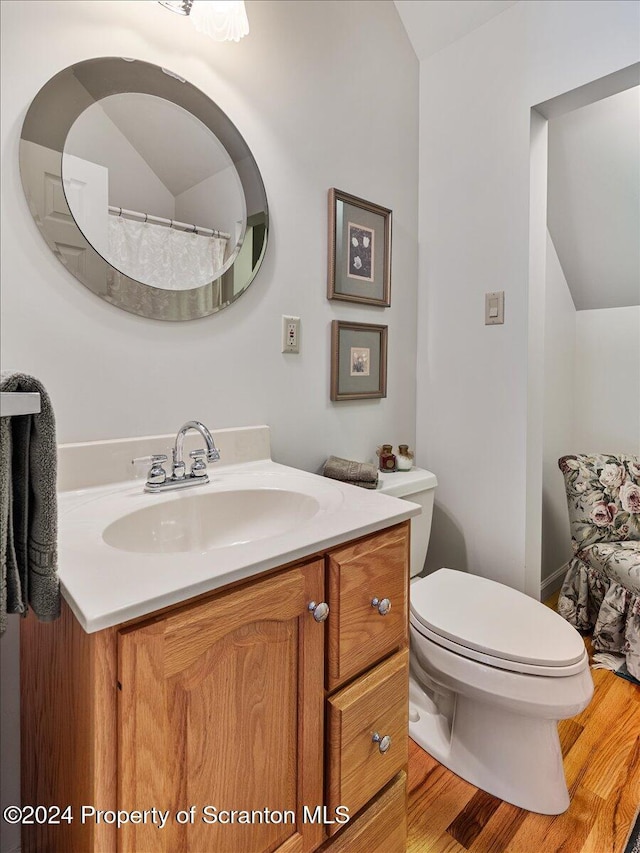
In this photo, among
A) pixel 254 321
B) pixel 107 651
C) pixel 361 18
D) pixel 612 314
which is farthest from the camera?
pixel 612 314

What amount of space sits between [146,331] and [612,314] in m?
2.20

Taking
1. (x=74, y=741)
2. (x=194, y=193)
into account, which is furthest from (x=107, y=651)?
(x=194, y=193)

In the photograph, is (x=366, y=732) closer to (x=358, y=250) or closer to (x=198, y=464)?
(x=198, y=464)

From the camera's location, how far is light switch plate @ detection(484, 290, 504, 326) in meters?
1.58

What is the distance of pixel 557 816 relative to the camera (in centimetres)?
109

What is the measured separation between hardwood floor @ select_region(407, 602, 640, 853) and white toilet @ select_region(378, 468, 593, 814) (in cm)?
3

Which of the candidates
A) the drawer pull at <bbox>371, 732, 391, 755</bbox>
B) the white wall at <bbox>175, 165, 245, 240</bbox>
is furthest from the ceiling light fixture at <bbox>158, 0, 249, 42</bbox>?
the drawer pull at <bbox>371, 732, 391, 755</bbox>

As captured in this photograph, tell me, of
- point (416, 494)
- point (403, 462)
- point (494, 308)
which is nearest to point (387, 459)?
point (403, 462)

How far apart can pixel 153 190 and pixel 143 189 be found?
25 mm

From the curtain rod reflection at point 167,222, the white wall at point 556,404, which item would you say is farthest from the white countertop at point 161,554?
the white wall at point 556,404

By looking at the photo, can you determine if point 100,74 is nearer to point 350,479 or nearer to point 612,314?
point 350,479

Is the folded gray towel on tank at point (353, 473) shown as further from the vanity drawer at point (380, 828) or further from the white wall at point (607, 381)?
the white wall at point (607, 381)

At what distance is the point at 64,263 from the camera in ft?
3.06

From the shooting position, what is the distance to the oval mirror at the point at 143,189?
3.01ft
